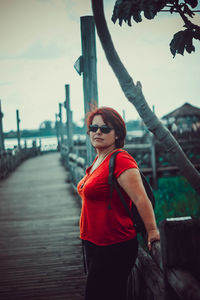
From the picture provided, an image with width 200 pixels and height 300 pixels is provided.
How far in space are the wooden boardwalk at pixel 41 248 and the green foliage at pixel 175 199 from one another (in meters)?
3.52

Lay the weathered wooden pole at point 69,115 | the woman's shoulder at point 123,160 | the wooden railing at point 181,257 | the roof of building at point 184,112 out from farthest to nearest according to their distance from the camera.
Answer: the roof of building at point 184,112
the weathered wooden pole at point 69,115
the woman's shoulder at point 123,160
the wooden railing at point 181,257

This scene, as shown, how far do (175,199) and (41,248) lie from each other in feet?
25.2

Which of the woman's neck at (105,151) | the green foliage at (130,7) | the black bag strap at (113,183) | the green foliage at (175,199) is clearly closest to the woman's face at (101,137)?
the woman's neck at (105,151)

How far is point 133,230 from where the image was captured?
6.10 feet

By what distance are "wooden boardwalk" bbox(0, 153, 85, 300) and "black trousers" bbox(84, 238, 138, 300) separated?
1.30 m

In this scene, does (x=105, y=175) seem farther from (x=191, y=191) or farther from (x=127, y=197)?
(x=191, y=191)

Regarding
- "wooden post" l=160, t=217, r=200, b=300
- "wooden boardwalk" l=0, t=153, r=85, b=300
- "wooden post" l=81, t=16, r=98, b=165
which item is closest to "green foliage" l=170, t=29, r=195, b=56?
"wooden post" l=160, t=217, r=200, b=300

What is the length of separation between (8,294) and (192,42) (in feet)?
9.61

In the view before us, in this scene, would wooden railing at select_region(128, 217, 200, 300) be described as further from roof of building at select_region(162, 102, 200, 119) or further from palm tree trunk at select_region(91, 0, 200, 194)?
roof of building at select_region(162, 102, 200, 119)

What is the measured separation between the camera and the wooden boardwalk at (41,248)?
312 centimetres

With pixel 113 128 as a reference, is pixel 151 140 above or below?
below

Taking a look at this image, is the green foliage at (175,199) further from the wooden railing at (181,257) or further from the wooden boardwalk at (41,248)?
the wooden railing at (181,257)

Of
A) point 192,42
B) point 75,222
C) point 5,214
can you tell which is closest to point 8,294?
point 75,222

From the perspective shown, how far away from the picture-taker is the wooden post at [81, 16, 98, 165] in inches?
153
